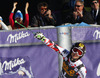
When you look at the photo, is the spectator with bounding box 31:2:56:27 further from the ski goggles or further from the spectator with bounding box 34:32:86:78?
the ski goggles

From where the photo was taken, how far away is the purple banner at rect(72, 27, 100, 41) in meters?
5.60

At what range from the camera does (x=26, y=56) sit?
5.90 metres

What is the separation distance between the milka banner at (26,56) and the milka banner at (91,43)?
51 cm

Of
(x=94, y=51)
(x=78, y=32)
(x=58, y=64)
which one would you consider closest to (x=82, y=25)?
(x=78, y=32)

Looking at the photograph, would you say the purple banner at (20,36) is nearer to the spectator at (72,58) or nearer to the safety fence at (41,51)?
the safety fence at (41,51)

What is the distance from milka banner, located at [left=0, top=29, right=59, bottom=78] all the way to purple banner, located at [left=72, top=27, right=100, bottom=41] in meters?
0.45

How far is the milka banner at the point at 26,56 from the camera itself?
5793mm

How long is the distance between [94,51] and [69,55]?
2.62 feet

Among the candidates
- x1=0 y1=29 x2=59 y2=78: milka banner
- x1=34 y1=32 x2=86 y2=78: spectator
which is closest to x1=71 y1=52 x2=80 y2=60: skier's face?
x1=34 y1=32 x2=86 y2=78: spectator

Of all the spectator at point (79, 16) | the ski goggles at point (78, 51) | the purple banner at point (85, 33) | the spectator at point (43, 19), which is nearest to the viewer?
the ski goggles at point (78, 51)

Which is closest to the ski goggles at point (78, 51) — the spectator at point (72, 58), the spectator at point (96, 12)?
the spectator at point (72, 58)

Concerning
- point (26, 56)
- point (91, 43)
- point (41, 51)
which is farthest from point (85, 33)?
point (26, 56)

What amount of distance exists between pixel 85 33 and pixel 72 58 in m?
0.93

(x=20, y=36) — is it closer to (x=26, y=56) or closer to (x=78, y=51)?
(x=26, y=56)
